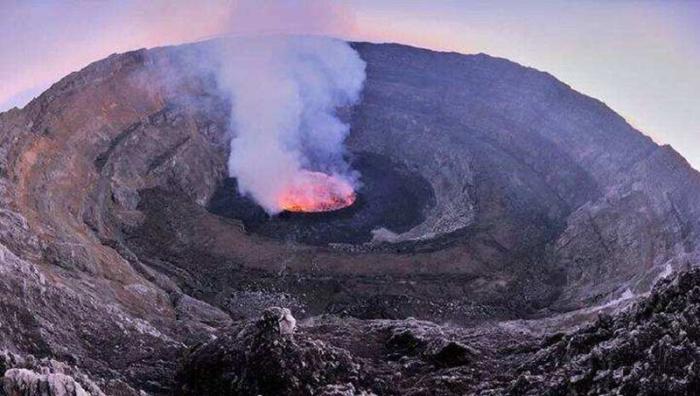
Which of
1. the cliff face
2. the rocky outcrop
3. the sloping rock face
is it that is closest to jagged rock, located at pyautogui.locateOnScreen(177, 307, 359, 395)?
the sloping rock face

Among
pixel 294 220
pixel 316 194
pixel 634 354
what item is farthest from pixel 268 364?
pixel 316 194

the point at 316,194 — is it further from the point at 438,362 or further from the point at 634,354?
the point at 634,354

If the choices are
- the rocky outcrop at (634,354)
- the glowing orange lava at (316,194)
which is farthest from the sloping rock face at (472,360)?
the glowing orange lava at (316,194)

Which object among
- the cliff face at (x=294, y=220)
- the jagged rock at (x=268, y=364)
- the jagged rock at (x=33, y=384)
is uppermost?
the cliff face at (x=294, y=220)

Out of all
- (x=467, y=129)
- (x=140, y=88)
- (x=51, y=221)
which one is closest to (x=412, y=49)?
(x=467, y=129)

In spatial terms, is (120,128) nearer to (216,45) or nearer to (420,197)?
(216,45)

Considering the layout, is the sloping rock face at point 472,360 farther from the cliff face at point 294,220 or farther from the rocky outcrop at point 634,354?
the cliff face at point 294,220
